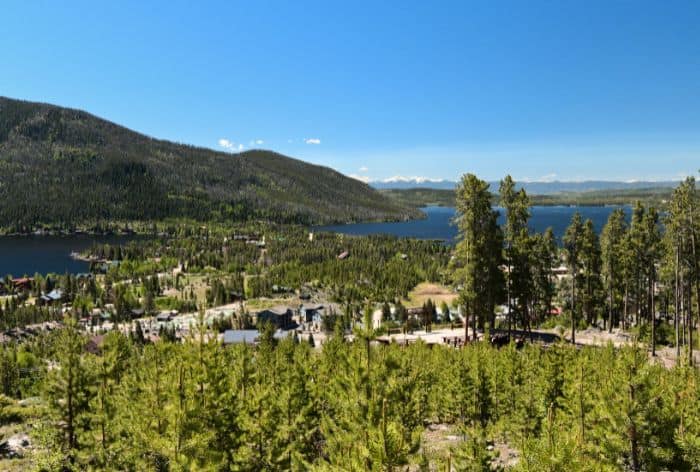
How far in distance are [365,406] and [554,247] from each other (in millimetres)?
47596

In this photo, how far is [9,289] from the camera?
496ft

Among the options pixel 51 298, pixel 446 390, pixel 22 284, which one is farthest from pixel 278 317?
pixel 22 284

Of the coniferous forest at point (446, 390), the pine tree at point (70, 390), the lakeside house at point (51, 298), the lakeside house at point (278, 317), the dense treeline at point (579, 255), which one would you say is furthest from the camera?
the lakeside house at point (51, 298)

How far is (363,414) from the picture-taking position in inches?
646

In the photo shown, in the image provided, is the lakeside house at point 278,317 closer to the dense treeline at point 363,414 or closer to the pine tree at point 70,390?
the dense treeline at point 363,414

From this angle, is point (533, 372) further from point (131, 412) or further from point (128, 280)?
point (128, 280)

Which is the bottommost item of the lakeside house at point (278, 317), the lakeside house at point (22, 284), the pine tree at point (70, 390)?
the lakeside house at point (278, 317)

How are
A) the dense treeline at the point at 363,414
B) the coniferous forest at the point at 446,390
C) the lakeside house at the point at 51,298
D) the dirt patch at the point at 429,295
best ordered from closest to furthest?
1. the dense treeline at the point at 363,414
2. the coniferous forest at the point at 446,390
3. the dirt patch at the point at 429,295
4. the lakeside house at the point at 51,298

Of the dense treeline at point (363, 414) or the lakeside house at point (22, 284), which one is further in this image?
the lakeside house at point (22, 284)

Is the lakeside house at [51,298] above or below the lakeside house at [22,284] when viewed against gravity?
below

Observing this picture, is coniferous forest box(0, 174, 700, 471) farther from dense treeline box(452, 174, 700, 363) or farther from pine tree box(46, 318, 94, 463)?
dense treeline box(452, 174, 700, 363)

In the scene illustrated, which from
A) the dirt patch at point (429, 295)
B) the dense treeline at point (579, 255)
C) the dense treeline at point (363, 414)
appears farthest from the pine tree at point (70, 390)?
the dirt patch at point (429, 295)

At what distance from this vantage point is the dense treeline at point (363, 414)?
16.1 m

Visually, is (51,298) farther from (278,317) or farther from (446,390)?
(446,390)
